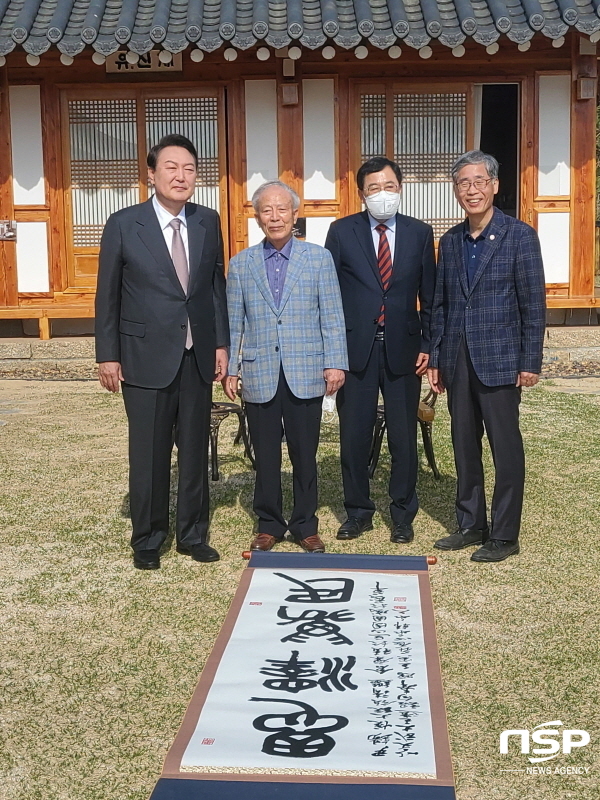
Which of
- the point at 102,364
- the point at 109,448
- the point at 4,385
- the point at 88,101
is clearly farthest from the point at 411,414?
the point at 88,101

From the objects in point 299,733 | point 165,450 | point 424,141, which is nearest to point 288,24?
point 424,141

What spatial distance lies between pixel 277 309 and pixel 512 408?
4.13ft

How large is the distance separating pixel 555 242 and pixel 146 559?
721cm

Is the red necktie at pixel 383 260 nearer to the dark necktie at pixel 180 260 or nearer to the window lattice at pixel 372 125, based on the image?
the dark necktie at pixel 180 260

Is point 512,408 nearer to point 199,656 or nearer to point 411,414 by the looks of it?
point 411,414

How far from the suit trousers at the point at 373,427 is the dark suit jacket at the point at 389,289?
8 centimetres

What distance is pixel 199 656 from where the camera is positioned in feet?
13.4

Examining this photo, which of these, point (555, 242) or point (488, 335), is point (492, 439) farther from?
point (555, 242)

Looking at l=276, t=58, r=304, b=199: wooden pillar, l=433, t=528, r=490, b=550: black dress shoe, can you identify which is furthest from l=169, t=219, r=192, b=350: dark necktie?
l=276, t=58, r=304, b=199: wooden pillar

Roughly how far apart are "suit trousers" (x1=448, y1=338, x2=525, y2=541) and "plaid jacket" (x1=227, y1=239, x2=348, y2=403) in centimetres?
61

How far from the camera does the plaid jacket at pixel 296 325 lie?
5.12 m

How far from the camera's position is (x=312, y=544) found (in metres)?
5.29

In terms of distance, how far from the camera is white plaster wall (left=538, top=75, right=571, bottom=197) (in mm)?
10719

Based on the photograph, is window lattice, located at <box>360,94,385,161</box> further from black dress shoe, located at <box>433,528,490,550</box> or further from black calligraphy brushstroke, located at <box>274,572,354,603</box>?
black calligraphy brushstroke, located at <box>274,572,354,603</box>
